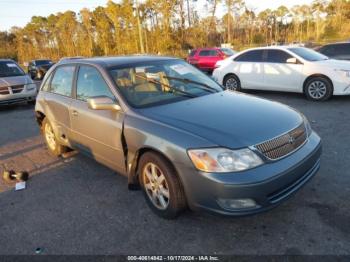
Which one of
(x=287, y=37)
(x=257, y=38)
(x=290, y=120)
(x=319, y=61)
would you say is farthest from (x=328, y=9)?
(x=290, y=120)

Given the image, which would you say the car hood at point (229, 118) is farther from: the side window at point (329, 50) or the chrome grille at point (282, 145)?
the side window at point (329, 50)

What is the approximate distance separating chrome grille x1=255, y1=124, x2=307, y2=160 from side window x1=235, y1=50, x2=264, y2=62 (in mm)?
6697

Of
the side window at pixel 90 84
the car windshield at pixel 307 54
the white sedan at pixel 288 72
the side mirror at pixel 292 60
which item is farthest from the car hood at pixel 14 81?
the car windshield at pixel 307 54

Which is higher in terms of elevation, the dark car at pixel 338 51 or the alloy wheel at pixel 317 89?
the dark car at pixel 338 51

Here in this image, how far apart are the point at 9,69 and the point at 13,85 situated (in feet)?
3.81

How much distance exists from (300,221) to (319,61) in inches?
254

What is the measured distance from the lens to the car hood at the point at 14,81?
10.1 meters

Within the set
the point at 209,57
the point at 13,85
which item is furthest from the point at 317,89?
the point at 209,57

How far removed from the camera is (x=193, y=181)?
9.01ft

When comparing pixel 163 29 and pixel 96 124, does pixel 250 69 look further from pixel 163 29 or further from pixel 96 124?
pixel 163 29

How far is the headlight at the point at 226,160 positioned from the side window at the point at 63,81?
2592 millimetres

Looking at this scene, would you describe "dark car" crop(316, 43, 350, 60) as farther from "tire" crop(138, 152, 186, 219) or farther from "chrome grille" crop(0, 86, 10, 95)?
"chrome grille" crop(0, 86, 10, 95)

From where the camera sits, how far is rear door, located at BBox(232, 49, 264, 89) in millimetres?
9320

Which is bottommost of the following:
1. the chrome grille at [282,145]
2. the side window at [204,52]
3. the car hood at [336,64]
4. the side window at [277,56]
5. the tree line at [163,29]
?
the chrome grille at [282,145]
